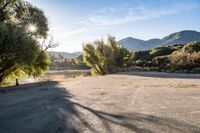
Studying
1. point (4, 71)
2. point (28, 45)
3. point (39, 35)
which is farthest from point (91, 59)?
point (28, 45)

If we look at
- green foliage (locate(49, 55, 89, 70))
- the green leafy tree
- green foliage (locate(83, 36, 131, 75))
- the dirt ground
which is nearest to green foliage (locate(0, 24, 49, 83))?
the green leafy tree

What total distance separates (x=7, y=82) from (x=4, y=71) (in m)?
7.07

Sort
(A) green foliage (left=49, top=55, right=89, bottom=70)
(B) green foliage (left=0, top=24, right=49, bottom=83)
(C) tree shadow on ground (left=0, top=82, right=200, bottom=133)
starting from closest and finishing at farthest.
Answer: (C) tree shadow on ground (left=0, top=82, right=200, bottom=133) < (B) green foliage (left=0, top=24, right=49, bottom=83) < (A) green foliage (left=49, top=55, right=89, bottom=70)

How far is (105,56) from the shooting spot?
181ft

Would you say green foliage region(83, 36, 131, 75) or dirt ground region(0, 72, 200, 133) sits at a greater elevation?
green foliage region(83, 36, 131, 75)

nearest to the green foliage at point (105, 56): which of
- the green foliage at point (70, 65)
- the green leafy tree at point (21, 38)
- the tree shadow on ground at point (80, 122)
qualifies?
the green leafy tree at point (21, 38)

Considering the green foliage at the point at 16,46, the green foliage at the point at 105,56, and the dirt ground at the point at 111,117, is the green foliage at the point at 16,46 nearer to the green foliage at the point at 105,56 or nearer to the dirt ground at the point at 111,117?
the dirt ground at the point at 111,117

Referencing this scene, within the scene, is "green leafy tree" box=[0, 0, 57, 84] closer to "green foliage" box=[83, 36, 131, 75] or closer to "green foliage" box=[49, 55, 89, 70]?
"green foliage" box=[83, 36, 131, 75]

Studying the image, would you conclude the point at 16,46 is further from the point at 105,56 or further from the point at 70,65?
the point at 70,65

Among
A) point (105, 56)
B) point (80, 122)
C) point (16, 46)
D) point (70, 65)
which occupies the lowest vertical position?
point (80, 122)

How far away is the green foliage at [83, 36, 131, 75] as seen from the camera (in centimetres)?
5500

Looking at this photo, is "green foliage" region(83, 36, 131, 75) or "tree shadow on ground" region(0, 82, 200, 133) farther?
"green foliage" region(83, 36, 131, 75)

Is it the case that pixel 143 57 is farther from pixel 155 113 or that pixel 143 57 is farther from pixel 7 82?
pixel 155 113

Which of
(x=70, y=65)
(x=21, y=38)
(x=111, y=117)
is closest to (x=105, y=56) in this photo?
(x=21, y=38)
